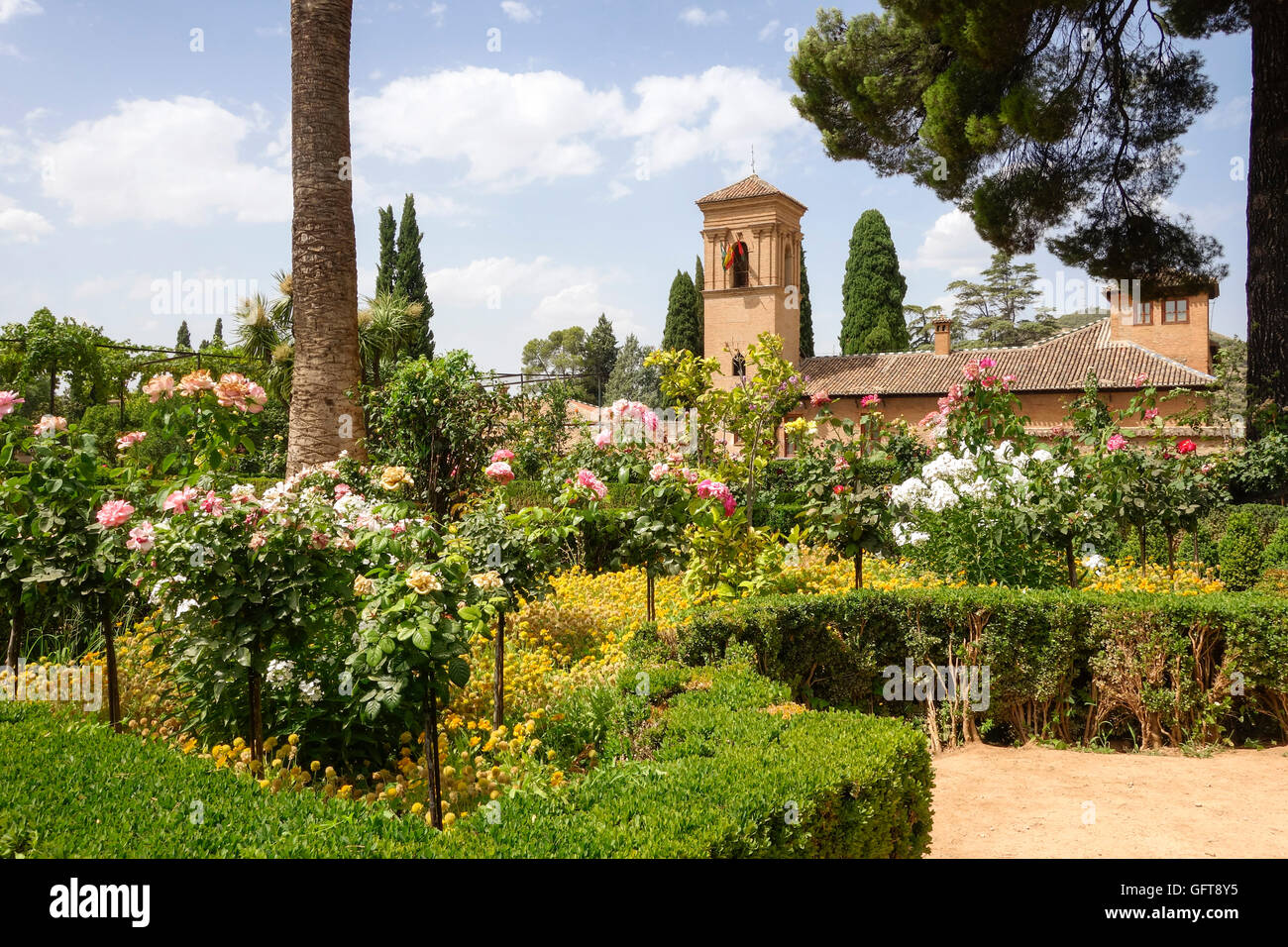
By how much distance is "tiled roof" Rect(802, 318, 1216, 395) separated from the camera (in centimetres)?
2681

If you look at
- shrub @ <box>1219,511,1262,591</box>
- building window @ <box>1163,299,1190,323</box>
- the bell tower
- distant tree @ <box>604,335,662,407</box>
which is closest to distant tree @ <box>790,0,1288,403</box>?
shrub @ <box>1219,511,1262,591</box>

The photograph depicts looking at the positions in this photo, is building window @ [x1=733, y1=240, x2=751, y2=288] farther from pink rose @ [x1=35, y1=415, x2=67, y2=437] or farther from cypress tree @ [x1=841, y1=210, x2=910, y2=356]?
pink rose @ [x1=35, y1=415, x2=67, y2=437]

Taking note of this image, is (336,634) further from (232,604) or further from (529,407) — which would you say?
(529,407)

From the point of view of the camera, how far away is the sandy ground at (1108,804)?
146 inches

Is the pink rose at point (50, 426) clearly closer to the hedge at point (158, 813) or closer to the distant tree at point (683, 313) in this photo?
the hedge at point (158, 813)

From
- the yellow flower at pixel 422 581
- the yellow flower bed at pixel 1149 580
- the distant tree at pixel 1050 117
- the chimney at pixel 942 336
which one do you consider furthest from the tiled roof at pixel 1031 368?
the yellow flower at pixel 422 581

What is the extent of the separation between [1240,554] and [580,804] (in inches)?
334

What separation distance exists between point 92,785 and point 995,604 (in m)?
4.59

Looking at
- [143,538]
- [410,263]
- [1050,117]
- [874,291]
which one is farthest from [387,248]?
[143,538]

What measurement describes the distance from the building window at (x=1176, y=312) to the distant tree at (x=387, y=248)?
93.0 ft
